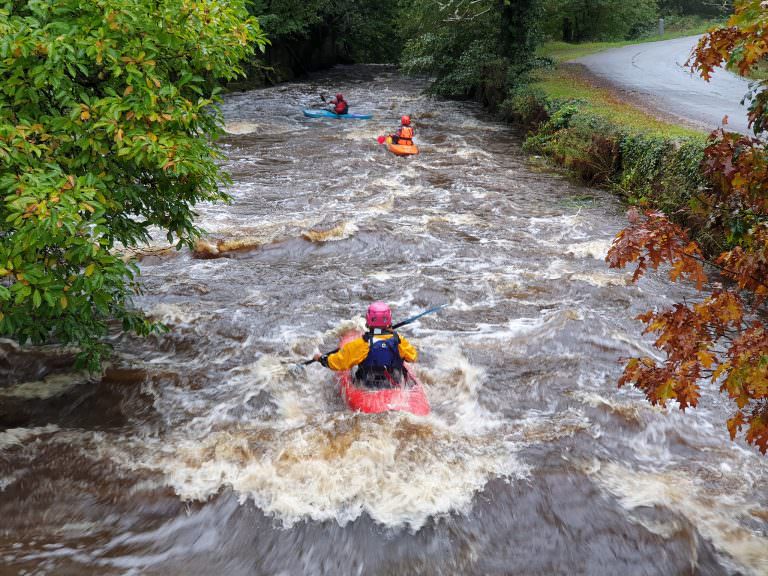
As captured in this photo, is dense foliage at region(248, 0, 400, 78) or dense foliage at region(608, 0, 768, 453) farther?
dense foliage at region(248, 0, 400, 78)

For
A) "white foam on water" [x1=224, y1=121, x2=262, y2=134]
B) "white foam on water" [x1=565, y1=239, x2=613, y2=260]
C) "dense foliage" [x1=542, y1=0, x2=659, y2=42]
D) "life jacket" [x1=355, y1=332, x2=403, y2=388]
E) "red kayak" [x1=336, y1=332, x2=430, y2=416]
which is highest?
"dense foliage" [x1=542, y1=0, x2=659, y2=42]

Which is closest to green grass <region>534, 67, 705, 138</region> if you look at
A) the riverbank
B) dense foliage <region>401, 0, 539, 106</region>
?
the riverbank

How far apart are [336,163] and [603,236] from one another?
277 inches

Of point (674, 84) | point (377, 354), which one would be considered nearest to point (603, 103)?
point (674, 84)

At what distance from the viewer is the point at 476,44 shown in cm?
2164

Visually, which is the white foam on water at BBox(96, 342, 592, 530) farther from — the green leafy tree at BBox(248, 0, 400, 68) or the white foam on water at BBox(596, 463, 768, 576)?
the green leafy tree at BBox(248, 0, 400, 68)

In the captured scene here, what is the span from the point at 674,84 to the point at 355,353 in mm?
17705

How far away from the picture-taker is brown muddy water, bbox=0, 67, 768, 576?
4.22 meters

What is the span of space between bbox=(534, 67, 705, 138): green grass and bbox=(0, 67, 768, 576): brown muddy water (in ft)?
15.2

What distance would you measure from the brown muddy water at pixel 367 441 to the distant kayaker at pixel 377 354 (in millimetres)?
398

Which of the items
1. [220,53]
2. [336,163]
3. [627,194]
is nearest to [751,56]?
[220,53]

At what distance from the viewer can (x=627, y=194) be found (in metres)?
12.0

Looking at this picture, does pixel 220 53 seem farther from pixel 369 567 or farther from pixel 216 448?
pixel 369 567

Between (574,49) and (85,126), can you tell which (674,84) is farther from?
(85,126)
